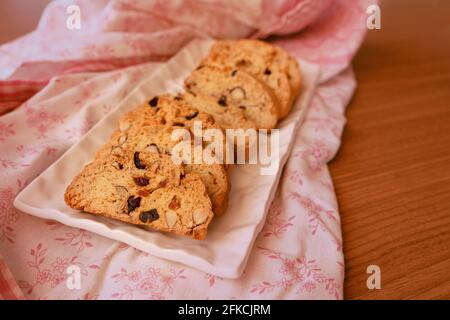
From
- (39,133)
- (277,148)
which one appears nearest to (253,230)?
(277,148)

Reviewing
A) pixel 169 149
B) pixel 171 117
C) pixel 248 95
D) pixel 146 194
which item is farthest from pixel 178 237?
pixel 248 95

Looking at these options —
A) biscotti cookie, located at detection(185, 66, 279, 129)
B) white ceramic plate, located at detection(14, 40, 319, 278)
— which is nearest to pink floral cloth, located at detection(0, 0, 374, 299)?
white ceramic plate, located at detection(14, 40, 319, 278)

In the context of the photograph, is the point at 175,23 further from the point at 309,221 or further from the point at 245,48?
the point at 309,221

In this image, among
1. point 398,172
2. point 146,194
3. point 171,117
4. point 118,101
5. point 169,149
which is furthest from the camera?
point 118,101

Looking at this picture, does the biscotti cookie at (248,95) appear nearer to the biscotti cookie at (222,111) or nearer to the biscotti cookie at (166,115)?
the biscotti cookie at (222,111)

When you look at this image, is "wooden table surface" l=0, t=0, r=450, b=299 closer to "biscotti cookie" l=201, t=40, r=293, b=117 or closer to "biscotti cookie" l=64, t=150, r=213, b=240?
"biscotti cookie" l=201, t=40, r=293, b=117

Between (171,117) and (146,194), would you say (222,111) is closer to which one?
(171,117)
